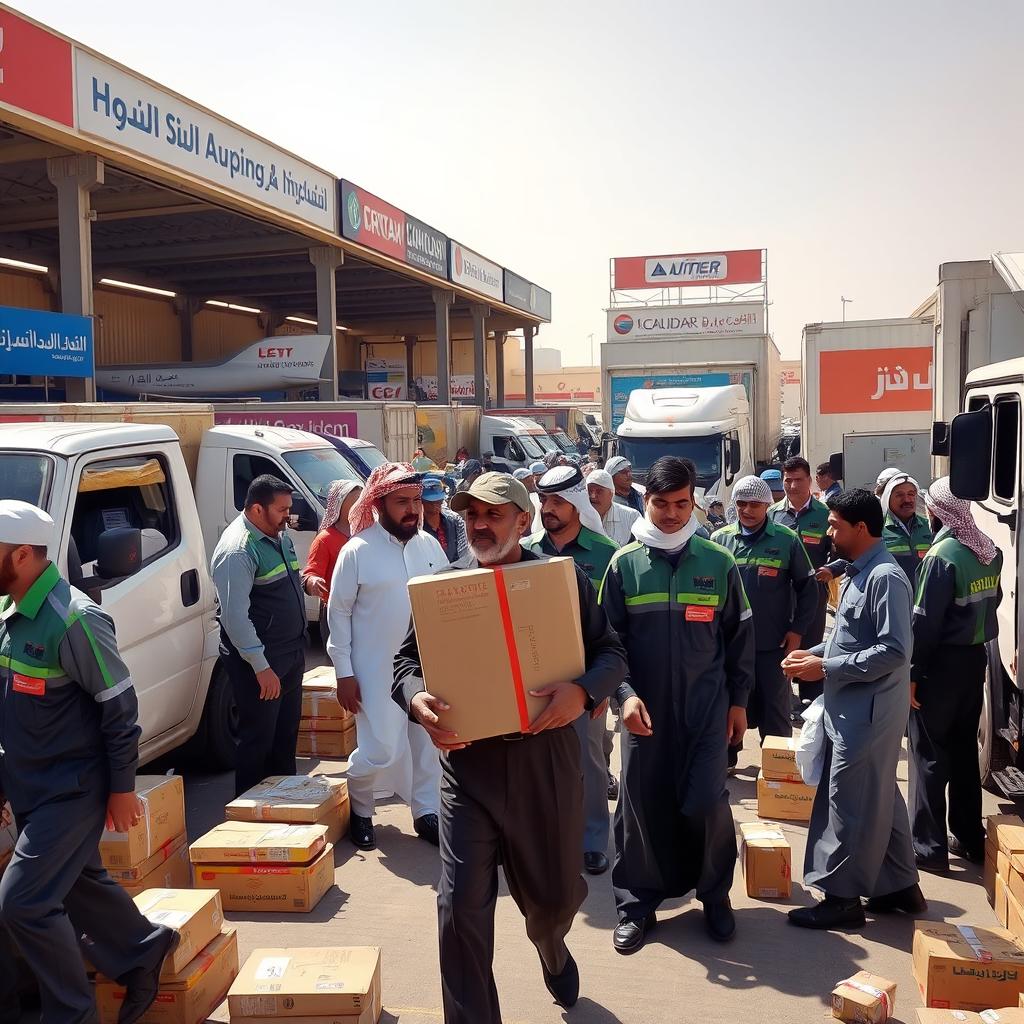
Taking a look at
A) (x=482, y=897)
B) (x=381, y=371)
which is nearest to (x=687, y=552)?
(x=482, y=897)

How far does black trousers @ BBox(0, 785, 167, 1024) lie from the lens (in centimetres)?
293

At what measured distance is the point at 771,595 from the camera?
5.94 m

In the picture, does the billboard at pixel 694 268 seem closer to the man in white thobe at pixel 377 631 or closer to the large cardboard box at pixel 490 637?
the man in white thobe at pixel 377 631

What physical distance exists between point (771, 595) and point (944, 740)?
153 cm

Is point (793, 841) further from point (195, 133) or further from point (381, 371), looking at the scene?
point (381, 371)

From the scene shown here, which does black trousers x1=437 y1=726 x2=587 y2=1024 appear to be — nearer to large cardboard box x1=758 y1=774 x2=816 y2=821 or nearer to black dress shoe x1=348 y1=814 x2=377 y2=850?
black dress shoe x1=348 y1=814 x2=377 y2=850

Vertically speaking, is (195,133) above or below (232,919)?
above

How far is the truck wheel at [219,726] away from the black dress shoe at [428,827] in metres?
1.36

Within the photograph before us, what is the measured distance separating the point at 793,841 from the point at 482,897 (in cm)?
258

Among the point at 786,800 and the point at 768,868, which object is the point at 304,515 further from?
the point at 768,868

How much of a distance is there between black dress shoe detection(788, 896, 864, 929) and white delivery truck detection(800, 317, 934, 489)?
12.5 m

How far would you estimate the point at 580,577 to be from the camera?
330 cm

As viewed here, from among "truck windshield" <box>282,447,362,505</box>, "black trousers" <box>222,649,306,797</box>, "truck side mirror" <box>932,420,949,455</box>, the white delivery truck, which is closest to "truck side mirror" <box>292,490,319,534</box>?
"truck windshield" <box>282,447,362,505</box>

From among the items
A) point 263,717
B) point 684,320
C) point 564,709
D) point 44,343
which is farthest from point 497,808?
point 684,320
